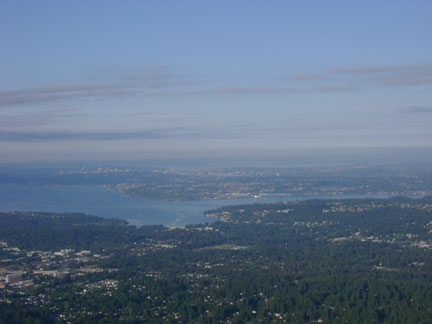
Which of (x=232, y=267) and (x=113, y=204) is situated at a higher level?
(x=113, y=204)

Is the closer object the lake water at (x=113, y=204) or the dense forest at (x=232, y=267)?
the dense forest at (x=232, y=267)

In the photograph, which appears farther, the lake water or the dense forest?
the lake water

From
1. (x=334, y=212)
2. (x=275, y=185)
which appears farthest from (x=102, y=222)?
(x=275, y=185)

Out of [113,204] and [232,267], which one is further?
[113,204]

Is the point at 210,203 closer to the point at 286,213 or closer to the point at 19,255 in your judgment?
the point at 286,213
